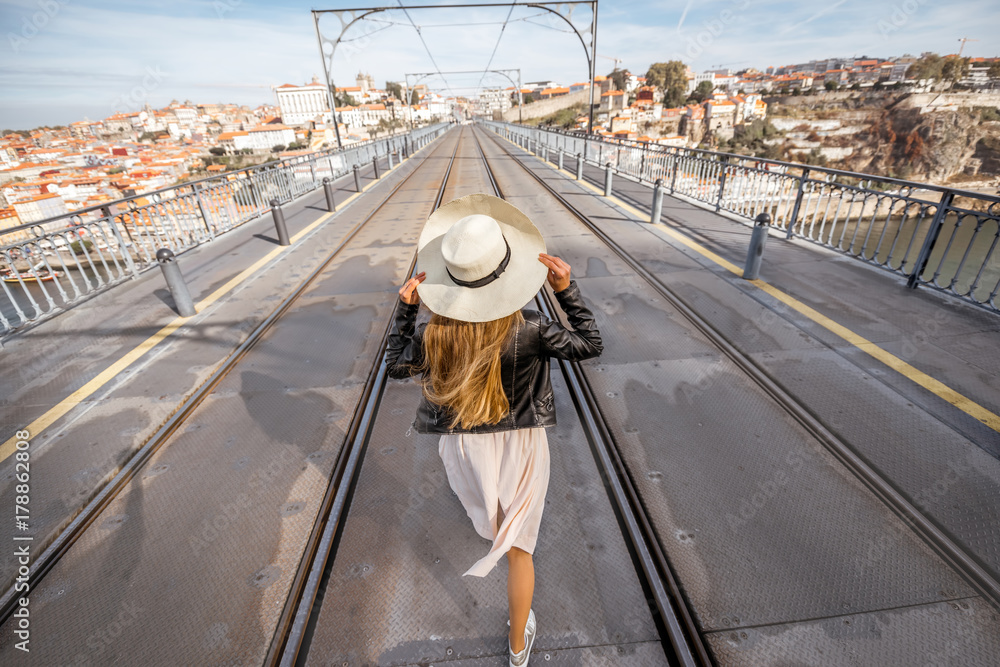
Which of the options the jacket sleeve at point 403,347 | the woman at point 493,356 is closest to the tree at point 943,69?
the woman at point 493,356

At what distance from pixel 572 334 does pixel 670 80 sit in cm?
11781

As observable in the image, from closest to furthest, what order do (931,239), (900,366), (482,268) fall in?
1. (482,268)
2. (900,366)
3. (931,239)

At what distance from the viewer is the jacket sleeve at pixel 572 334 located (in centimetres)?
159

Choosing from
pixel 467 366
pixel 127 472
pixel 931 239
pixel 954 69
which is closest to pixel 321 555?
pixel 467 366

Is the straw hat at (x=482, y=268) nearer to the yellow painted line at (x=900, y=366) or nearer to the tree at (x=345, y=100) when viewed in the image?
the yellow painted line at (x=900, y=366)

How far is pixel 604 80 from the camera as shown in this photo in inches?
4589

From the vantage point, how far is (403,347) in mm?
1760

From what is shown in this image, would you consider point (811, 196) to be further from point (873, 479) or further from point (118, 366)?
point (118, 366)

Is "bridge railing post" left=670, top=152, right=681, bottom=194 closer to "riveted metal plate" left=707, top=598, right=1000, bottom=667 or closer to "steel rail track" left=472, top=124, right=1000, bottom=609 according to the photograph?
"steel rail track" left=472, top=124, right=1000, bottom=609

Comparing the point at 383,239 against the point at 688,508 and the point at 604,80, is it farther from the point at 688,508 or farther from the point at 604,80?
the point at 604,80

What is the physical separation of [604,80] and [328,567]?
452 feet

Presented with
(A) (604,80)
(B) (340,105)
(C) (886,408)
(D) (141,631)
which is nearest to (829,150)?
(A) (604,80)

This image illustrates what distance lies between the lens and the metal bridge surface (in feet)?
6.33

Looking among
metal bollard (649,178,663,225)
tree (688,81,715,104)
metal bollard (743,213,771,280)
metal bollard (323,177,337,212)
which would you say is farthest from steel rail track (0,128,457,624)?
tree (688,81,715,104)
